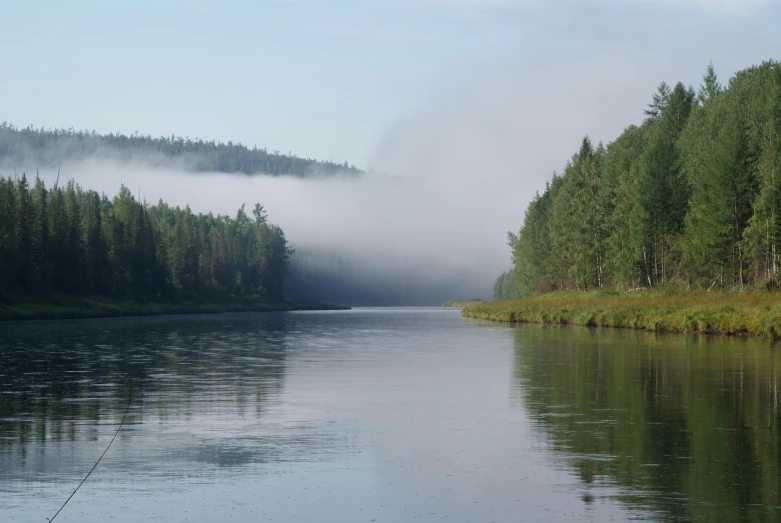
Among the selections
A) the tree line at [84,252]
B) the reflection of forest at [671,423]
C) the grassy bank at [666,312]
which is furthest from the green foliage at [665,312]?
the tree line at [84,252]

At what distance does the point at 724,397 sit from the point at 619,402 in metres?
2.87

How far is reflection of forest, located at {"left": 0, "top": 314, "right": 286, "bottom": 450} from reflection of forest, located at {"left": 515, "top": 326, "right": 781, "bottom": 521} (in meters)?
8.33

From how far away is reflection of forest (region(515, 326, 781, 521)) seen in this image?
45.0ft

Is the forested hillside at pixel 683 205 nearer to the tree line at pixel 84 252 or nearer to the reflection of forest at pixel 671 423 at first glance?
the reflection of forest at pixel 671 423

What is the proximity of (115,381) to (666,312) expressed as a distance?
145 ft

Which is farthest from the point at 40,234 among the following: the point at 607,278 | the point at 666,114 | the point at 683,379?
the point at 683,379

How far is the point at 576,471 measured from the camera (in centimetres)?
1546

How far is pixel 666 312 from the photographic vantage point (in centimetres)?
6556

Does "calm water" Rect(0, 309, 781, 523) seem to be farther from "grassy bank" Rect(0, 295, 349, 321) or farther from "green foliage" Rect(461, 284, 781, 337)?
"grassy bank" Rect(0, 295, 349, 321)

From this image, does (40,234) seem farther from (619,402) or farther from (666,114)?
(619,402)

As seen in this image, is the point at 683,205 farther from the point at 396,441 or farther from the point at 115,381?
the point at 396,441

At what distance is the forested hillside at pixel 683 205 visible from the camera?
79.4 metres

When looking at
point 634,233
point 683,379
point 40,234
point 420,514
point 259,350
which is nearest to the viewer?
point 420,514

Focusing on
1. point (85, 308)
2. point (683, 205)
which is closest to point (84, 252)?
point (85, 308)
